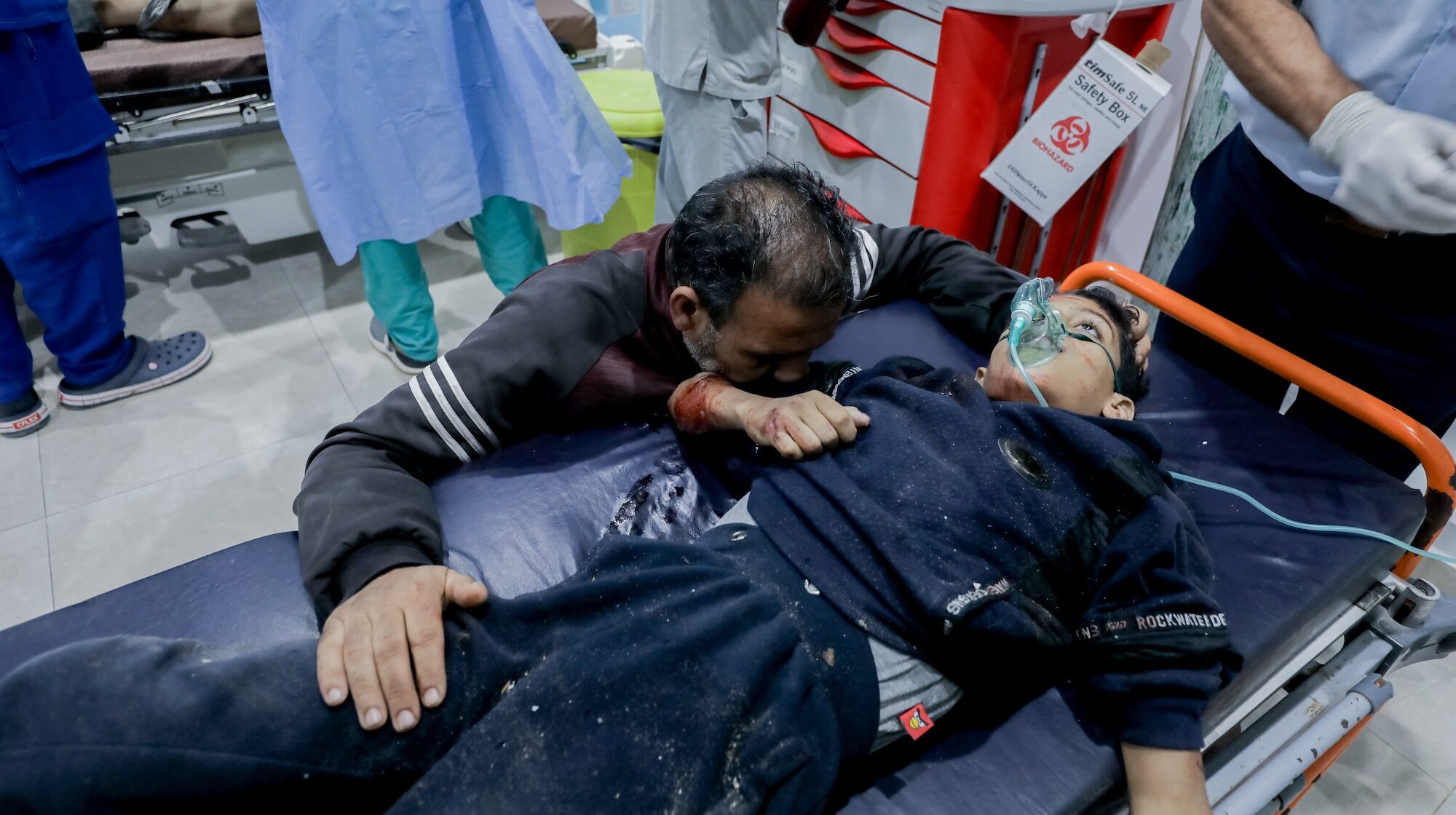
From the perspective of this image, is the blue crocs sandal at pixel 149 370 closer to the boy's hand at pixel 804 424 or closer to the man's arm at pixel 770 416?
the man's arm at pixel 770 416

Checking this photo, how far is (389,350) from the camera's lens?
8.34 feet

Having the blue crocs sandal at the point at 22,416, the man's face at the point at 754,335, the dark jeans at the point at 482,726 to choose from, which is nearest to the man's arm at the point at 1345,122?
the man's face at the point at 754,335

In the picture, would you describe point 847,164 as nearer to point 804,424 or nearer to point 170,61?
point 804,424

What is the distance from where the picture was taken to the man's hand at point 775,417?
3.56 ft

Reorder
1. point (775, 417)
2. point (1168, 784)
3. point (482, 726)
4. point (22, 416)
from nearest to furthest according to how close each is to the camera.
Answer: point (482, 726)
point (1168, 784)
point (775, 417)
point (22, 416)

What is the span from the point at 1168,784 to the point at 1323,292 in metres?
0.86

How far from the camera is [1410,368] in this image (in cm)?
129

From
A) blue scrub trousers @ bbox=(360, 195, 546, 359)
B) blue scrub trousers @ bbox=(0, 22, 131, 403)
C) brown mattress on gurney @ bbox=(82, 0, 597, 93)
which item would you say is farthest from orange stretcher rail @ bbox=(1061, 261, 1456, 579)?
brown mattress on gurney @ bbox=(82, 0, 597, 93)

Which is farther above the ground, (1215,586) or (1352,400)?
(1352,400)

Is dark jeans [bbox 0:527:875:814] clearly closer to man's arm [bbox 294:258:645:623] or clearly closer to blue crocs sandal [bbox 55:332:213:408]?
man's arm [bbox 294:258:645:623]

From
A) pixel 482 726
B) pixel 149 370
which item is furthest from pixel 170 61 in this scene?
pixel 482 726

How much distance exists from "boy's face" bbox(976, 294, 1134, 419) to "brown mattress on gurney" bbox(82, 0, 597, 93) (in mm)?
2288

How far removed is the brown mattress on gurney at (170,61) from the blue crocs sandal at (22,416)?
0.87 meters

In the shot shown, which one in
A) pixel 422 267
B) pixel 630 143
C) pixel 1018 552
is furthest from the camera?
pixel 630 143
